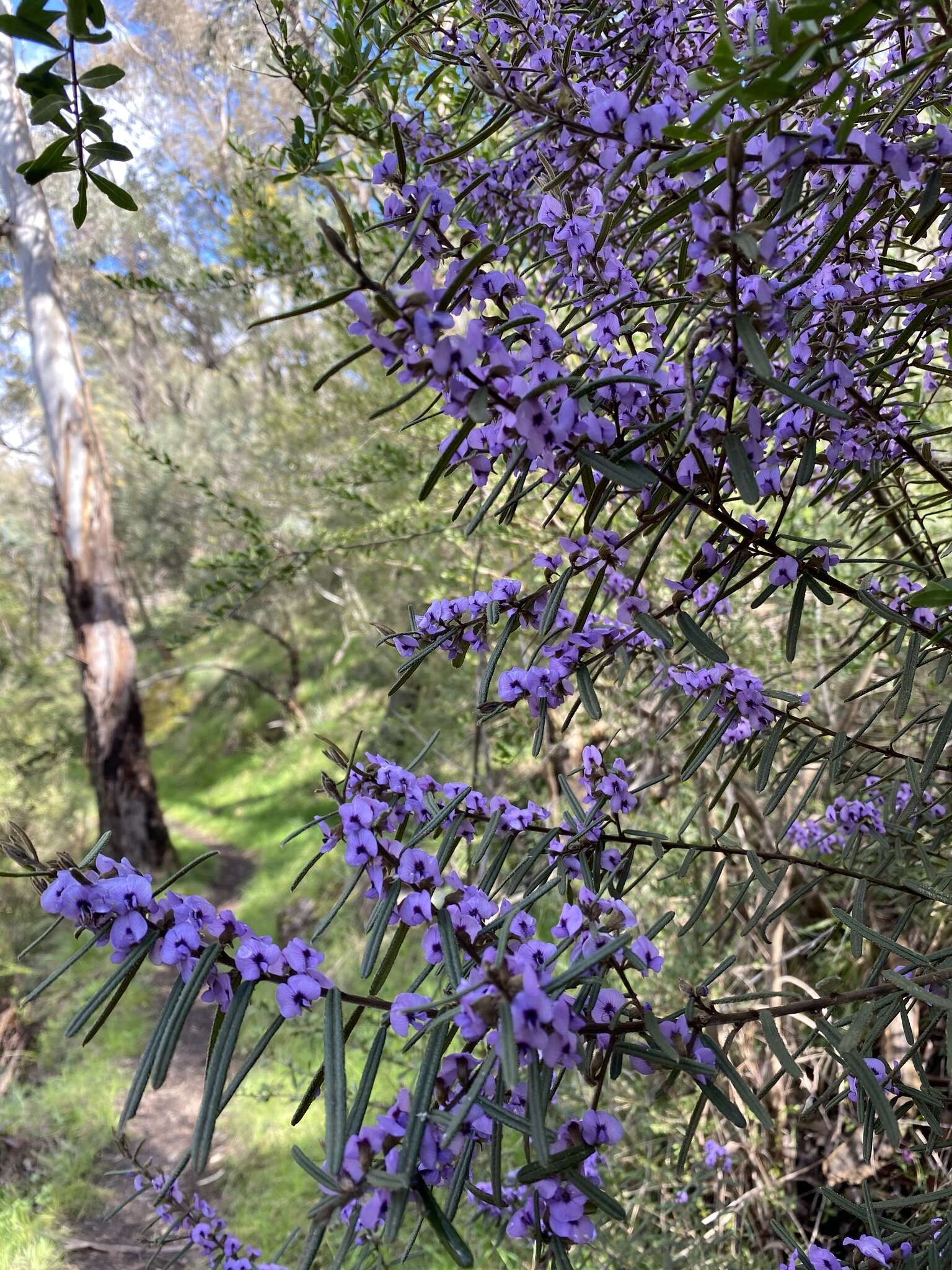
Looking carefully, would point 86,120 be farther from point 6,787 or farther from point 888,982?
point 6,787

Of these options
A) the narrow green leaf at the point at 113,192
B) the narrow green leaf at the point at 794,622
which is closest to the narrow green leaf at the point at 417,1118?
the narrow green leaf at the point at 794,622

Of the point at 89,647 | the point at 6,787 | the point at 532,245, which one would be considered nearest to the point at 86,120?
the point at 532,245

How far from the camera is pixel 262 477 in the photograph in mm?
8383

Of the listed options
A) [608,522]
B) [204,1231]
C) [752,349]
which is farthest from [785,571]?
[204,1231]

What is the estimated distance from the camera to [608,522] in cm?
103

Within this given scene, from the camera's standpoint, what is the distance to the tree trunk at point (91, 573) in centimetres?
604

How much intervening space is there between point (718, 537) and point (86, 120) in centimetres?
79

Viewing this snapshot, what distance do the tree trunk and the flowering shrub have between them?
560cm

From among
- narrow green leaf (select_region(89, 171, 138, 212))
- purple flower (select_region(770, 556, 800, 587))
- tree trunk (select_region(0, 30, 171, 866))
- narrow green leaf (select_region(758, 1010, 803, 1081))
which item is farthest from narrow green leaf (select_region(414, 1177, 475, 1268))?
tree trunk (select_region(0, 30, 171, 866))

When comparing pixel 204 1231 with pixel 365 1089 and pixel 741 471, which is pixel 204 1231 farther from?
pixel 741 471

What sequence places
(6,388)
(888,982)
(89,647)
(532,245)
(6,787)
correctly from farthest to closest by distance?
(6,388)
(6,787)
(89,647)
(532,245)
(888,982)

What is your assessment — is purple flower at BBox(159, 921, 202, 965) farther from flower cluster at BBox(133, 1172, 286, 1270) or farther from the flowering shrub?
flower cluster at BBox(133, 1172, 286, 1270)

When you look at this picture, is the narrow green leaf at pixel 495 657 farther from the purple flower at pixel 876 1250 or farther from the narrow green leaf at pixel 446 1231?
the purple flower at pixel 876 1250

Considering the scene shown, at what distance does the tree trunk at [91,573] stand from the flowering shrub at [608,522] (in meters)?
5.60
